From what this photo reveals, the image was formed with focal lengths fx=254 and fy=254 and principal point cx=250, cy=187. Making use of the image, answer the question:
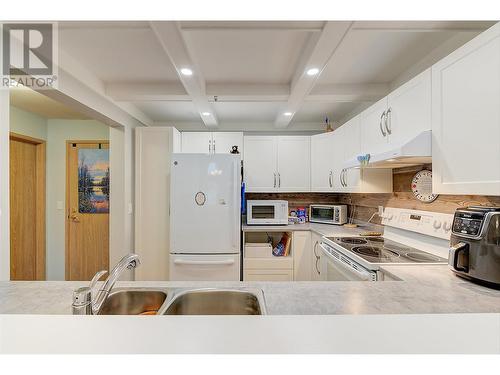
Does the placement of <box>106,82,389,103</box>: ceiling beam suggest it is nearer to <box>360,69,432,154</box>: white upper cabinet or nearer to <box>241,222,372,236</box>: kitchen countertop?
<box>360,69,432,154</box>: white upper cabinet

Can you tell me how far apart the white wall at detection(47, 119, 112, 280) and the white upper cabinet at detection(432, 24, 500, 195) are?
3575 mm

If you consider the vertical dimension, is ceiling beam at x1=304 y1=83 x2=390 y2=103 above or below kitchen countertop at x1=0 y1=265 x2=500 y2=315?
above

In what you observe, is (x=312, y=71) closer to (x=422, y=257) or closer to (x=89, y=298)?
(x=422, y=257)

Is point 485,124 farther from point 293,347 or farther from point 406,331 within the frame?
point 293,347

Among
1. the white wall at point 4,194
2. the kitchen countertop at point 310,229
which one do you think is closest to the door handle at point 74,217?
the kitchen countertop at point 310,229

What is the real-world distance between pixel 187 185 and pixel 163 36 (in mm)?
1534

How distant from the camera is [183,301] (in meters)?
1.06

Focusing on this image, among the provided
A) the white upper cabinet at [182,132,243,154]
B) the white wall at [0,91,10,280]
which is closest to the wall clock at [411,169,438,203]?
the white upper cabinet at [182,132,243,154]

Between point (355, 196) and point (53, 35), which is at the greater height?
point (53, 35)

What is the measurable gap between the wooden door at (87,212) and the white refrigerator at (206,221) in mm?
1338

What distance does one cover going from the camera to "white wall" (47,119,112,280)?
333cm

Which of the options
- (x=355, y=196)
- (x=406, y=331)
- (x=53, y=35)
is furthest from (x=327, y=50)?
(x=355, y=196)

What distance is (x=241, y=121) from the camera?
3.44 metres

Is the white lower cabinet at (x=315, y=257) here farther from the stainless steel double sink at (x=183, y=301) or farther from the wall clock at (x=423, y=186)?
the stainless steel double sink at (x=183, y=301)
